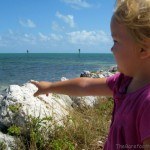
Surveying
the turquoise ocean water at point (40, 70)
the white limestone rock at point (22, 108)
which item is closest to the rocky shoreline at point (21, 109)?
the white limestone rock at point (22, 108)

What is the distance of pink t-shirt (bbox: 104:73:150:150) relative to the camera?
69.7 inches

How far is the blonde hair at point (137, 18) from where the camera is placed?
1847 millimetres

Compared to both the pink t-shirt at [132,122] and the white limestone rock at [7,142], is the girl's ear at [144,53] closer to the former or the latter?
the pink t-shirt at [132,122]

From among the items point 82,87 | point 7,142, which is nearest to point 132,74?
point 82,87

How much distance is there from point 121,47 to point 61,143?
2830 mm

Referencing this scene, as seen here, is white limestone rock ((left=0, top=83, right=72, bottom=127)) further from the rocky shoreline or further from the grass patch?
the grass patch

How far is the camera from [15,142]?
4.64m

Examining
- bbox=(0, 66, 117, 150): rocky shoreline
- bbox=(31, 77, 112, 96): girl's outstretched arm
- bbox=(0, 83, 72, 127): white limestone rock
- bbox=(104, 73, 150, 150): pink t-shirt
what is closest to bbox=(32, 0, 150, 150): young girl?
bbox=(104, 73, 150, 150): pink t-shirt

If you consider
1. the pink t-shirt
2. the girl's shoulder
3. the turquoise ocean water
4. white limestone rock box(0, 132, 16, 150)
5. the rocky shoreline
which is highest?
the girl's shoulder

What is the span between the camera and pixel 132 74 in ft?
6.70

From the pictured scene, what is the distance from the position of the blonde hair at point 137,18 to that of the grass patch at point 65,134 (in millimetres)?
2865

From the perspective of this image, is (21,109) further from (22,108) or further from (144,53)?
(144,53)

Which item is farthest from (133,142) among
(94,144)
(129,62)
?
(94,144)

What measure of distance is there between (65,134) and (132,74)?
10.1ft
